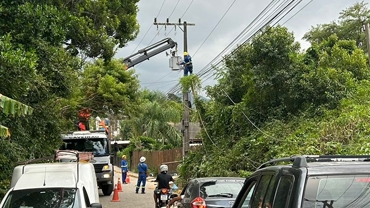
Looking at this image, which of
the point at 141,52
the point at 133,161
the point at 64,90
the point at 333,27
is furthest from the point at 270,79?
the point at 133,161

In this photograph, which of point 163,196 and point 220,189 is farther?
point 163,196

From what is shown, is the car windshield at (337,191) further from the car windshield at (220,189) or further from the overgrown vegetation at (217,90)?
the overgrown vegetation at (217,90)

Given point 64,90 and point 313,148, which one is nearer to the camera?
point 313,148

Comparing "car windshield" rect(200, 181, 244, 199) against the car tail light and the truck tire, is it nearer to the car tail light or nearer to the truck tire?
the car tail light

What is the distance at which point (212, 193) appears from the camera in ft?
35.1

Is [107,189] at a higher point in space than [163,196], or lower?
lower

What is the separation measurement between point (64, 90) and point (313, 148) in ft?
24.1

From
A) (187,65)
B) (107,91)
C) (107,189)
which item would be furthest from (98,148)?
(187,65)

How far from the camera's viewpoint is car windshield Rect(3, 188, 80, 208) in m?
A: 8.78

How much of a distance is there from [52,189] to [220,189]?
3.57 m

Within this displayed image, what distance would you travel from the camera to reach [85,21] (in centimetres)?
1642

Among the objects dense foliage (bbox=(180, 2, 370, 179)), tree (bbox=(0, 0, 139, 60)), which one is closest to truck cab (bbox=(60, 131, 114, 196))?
dense foliage (bbox=(180, 2, 370, 179))

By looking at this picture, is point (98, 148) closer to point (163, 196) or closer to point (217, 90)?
point (217, 90)

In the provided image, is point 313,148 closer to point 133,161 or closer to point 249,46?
point 249,46
